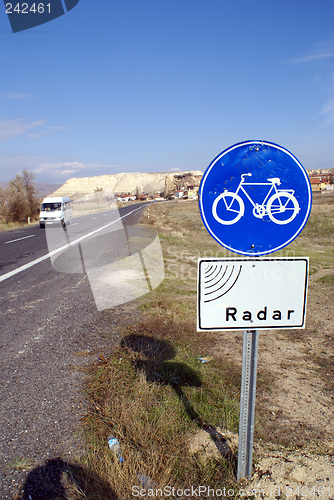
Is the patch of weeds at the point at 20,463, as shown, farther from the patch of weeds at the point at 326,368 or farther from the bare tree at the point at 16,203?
the bare tree at the point at 16,203

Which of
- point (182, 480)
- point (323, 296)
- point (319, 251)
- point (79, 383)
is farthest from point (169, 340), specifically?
point (319, 251)

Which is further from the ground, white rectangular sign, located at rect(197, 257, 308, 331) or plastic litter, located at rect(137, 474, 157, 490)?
white rectangular sign, located at rect(197, 257, 308, 331)

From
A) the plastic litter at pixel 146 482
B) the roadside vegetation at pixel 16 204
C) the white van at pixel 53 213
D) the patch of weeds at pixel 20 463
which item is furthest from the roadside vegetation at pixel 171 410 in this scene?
the roadside vegetation at pixel 16 204

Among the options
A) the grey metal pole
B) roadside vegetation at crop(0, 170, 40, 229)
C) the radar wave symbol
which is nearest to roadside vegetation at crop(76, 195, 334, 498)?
the grey metal pole

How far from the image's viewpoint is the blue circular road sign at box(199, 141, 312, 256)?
1.85 metres

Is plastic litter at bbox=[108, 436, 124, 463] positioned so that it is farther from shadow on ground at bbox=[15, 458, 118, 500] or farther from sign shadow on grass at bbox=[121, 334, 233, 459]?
sign shadow on grass at bbox=[121, 334, 233, 459]

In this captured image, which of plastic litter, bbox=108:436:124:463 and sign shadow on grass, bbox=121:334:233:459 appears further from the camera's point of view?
sign shadow on grass, bbox=121:334:233:459

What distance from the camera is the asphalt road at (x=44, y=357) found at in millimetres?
2410

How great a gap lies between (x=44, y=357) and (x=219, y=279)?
2.68 m

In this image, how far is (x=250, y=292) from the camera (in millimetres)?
1950

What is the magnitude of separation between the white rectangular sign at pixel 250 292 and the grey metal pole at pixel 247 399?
0.39ft

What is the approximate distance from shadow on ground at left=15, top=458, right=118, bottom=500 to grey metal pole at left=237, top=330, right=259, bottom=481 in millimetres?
834

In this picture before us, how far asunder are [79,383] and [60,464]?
3.22ft

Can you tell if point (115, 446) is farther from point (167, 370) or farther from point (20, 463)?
point (167, 370)
